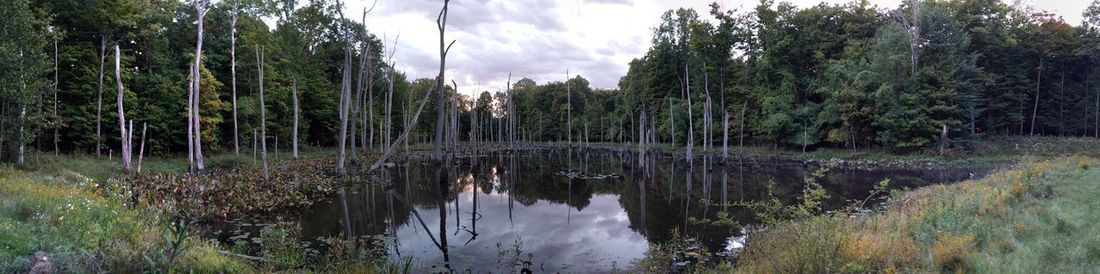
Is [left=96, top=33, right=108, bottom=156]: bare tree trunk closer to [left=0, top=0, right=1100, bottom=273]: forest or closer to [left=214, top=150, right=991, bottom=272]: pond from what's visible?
[left=0, top=0, right=1100, bottom=273]: forest

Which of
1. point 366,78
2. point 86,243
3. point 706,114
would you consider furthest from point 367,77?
point 86,243

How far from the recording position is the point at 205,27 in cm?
3050

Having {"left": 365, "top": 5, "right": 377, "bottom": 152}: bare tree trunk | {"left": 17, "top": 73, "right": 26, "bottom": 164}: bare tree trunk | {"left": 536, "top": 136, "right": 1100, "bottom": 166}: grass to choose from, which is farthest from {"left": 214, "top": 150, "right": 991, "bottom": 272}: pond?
{"left": 17, "top": 73, "right": 26, "bottom": 164}: bare tree trunk

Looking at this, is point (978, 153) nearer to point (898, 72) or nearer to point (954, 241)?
point (898, 72)

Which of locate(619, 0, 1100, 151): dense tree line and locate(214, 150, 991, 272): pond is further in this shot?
locate(619, 0, 1100, 151): dense tree line

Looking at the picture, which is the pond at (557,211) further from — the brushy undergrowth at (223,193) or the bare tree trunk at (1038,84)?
the bare tree trunk at (1038,84)

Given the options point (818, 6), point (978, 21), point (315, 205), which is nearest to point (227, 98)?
point (315, 205)

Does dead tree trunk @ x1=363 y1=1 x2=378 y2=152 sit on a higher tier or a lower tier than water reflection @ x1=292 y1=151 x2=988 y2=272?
higher

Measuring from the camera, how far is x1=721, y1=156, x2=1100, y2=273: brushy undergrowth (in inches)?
243

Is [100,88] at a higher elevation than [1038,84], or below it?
below

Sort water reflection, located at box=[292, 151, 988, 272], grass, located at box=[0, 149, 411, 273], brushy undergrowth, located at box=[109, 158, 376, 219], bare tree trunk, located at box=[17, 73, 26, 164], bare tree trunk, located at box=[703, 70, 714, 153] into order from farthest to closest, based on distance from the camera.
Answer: bare tree trunk, located at box=[703, 70, 714, 153] → bare tree trunk, located at box=[17, 73, 26, 164] → brushy undergrowth, located at box=[109, 158, 376, 219] → water reflection, located at box=[292, 151, 988, 272] → grass, located at box=[0, 149, 411, 273]

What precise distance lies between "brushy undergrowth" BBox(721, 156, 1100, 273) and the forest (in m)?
0.05

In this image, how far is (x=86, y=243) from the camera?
17.9ft

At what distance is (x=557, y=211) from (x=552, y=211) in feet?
0.52
